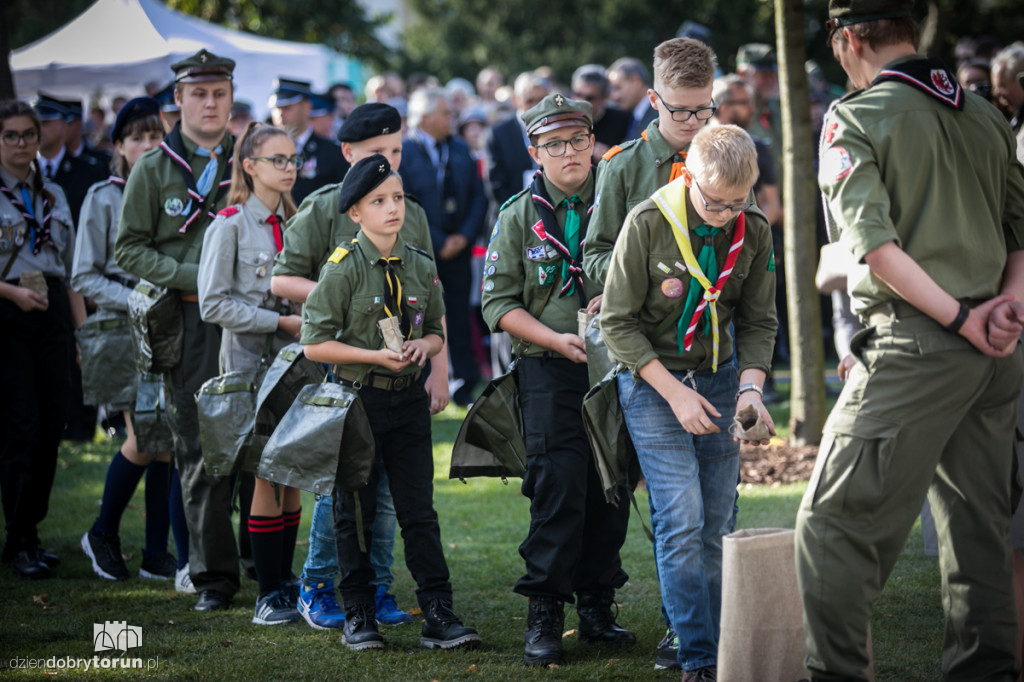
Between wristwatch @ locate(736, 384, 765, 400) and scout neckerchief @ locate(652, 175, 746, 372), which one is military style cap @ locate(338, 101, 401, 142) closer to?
scout neckerchief @ locate(652, 175, 746, 372)

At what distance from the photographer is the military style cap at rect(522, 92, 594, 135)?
4.52m

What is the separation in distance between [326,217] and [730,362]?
201 centimetres

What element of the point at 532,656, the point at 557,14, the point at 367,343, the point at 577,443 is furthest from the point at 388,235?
the point at 557,14

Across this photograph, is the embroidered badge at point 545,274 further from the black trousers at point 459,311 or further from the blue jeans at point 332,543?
the black trousers at point 459,311

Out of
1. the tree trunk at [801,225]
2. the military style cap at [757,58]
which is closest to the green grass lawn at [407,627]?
the tree trunk at [801,225]

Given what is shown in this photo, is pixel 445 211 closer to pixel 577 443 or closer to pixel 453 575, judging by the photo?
pixel 453 575

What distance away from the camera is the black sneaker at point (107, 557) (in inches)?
237

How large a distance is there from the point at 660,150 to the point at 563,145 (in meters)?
0.41

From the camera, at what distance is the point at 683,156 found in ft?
14.6

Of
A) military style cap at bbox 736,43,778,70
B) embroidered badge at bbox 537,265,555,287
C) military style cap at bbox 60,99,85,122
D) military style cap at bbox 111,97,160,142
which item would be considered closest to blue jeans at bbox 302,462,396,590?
embroidered badge at bbox 537,265,555,287

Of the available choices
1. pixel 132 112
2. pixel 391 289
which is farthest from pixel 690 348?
pixel 132 112

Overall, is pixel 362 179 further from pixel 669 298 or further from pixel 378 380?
pixel 669 298

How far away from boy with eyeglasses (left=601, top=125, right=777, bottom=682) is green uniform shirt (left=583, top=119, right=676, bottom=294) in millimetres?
363

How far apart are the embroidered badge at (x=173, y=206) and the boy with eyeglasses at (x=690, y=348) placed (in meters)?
2.57
